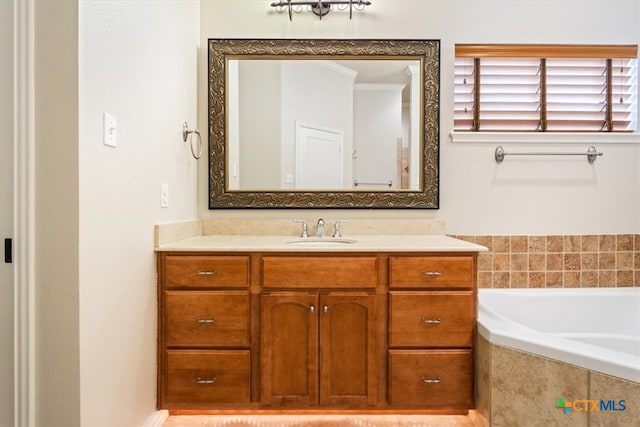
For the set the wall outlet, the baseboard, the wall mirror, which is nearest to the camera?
the baseboard

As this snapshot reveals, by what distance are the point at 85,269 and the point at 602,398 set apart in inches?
72.1

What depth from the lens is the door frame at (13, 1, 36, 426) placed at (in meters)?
1.10

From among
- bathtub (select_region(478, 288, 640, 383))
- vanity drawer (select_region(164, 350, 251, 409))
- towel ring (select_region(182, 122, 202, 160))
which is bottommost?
vanity drawer (select_region(164, 350, 251, 409))

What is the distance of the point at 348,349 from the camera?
5.86 ft

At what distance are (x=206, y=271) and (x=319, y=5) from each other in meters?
1.69

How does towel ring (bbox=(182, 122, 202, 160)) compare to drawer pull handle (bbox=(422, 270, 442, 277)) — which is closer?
drawer pull handle (bbox=(422, 270, 442, 277))

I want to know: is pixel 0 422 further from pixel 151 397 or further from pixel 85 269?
pixel 151 397

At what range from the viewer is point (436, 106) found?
7.54ft

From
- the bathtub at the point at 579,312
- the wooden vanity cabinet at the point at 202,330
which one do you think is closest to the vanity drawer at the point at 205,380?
the wooden vanity cabinet at the point at 202,330

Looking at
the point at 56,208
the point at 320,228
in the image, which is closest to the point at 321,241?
the point at 320,228

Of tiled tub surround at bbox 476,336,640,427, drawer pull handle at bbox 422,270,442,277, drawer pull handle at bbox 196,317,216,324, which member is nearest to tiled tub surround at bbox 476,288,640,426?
tiled tub surround at bbox 476,336,640,427

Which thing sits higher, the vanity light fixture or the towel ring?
the vanity light fixture

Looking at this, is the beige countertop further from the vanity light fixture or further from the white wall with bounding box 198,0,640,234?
the vanity light fixture

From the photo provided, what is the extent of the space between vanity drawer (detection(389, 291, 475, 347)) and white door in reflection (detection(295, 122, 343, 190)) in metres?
0.86
